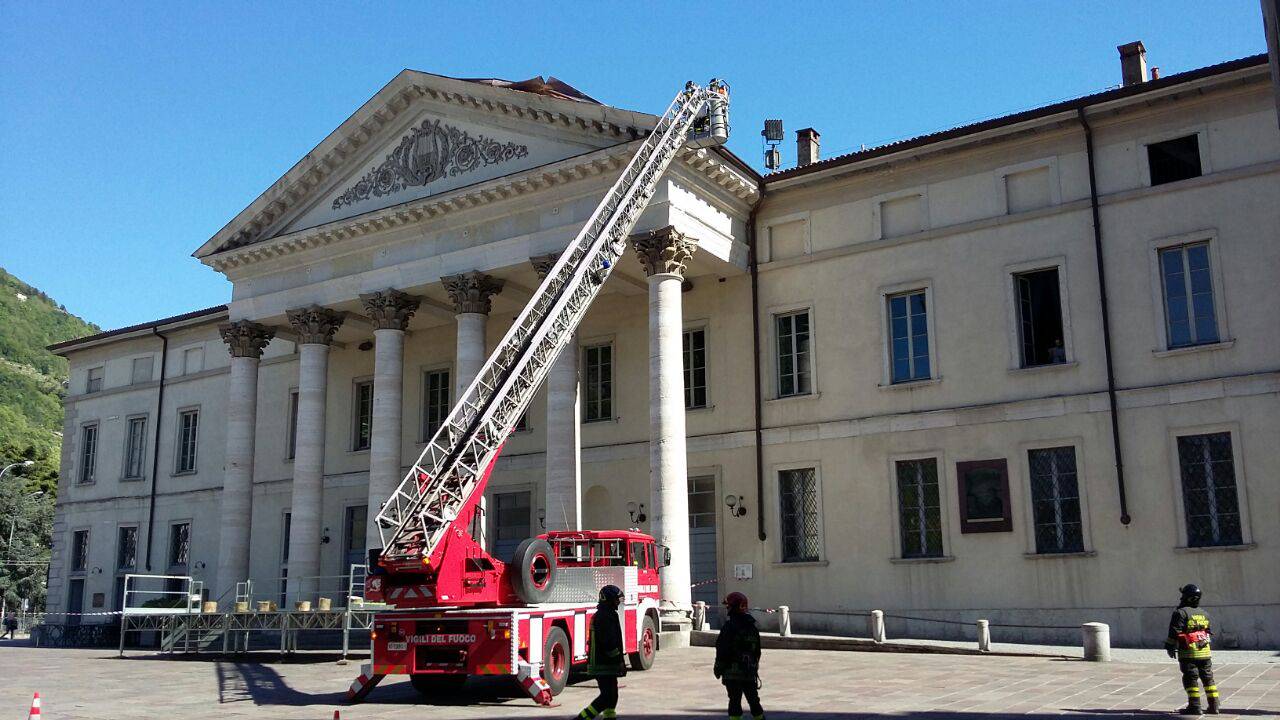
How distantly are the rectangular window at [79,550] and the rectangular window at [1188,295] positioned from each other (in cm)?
3734

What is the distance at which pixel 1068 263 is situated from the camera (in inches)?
955

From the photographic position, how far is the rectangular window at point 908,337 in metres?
25.9

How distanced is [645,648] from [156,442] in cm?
2873

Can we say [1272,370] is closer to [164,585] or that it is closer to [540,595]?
A: [540,595]

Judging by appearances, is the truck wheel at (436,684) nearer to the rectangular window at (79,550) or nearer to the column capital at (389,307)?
the column capital at (389,307)

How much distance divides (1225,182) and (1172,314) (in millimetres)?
2869

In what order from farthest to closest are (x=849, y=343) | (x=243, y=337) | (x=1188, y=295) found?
(x=243, y=337) < (x=849, y=343) < (x=1188, y=295)

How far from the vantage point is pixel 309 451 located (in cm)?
3055

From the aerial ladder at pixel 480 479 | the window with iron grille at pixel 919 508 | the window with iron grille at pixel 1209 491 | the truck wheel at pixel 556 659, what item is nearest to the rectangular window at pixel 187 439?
the aerial ladder at pixel 480 479

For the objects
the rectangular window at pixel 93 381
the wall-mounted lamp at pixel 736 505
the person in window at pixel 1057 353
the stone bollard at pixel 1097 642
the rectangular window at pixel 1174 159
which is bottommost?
the stone bollard at pixel 1097 642

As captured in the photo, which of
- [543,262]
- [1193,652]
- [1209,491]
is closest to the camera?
[1193,652]

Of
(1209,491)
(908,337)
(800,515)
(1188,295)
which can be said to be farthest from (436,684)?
(1188,295)

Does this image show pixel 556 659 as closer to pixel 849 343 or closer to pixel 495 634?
pixel 495 634

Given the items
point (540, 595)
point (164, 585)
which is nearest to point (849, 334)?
point (540, 595)
